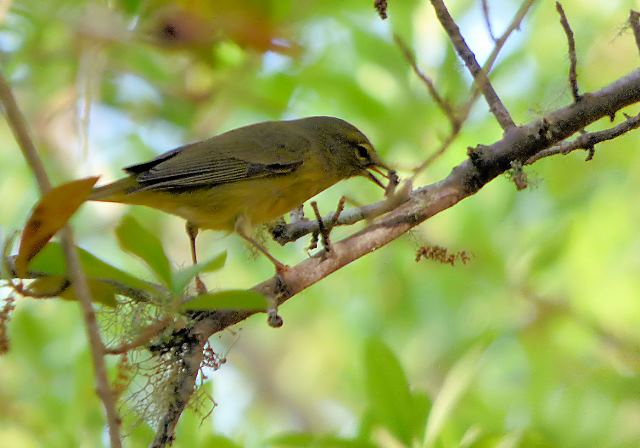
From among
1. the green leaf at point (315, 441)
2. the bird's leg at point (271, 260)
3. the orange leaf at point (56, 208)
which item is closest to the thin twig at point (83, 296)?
the orange leaf at point (56, 208)

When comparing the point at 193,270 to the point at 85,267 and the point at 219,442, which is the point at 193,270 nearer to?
the point at 85,267

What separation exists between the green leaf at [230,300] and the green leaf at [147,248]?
0.08 meters

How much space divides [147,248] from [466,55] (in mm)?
1164

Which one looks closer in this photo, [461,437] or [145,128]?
[461,437]

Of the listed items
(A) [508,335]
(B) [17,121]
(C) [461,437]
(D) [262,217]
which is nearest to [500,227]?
(A) [508,335]

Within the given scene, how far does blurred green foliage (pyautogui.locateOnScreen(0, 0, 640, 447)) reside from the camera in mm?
2939

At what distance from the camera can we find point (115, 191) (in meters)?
3.63

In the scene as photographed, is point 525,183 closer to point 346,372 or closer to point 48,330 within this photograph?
point 346,372

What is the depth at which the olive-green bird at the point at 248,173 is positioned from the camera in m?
3.84

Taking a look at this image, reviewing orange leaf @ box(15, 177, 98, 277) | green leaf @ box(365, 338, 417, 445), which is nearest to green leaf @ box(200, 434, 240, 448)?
green leaf @ box(365, 338, 417, 445)

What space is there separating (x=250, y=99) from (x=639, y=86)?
7.41ft

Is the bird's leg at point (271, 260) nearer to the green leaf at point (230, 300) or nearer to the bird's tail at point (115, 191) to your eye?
the green leaf at point (230, 300)

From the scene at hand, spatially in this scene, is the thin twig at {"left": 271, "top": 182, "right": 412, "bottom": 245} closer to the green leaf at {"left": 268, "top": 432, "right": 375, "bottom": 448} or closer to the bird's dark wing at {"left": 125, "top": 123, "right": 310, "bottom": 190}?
the green leaf at {"left": 268, "top": 432, "right": 375, "bottom": 448}

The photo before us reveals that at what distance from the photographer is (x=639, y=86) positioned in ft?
7.73
